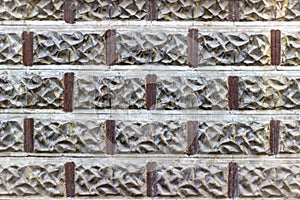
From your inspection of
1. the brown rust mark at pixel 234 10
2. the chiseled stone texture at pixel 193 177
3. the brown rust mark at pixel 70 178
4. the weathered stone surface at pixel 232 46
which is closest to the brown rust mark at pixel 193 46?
the weathered stone surface at pixel 232 46

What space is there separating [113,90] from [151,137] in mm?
223

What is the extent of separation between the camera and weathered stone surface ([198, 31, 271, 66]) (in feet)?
4.58

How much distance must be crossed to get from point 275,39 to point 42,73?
87cm

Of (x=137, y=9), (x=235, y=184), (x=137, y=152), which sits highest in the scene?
(x=137, y=9)

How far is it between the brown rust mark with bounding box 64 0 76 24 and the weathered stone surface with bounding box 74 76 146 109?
214 mm

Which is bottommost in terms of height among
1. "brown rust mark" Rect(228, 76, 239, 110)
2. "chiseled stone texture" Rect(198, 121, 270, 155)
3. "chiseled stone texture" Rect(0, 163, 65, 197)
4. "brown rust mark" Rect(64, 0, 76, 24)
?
"chiseled stone texture" Rect(0, 163, 65, 197)

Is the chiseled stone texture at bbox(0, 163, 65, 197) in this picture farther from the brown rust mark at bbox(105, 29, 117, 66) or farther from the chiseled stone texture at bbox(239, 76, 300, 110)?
the chiseled stone texture at bbox(239, 76, 300, 110)

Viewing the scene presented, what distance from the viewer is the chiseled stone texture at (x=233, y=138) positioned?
1.41m

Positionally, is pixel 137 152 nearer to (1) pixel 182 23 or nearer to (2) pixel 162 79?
(2) pixel 162 79

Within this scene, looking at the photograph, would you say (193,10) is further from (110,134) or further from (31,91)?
(31,91)

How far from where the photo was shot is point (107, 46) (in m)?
1.40

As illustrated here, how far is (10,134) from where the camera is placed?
142 cm

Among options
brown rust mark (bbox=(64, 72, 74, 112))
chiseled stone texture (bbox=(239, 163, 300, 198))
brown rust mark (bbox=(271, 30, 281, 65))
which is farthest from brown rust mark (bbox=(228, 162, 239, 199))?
brown rust mark (bbox=(64, 72, 74, 112))

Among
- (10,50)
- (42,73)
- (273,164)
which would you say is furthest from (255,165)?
(10,50)
